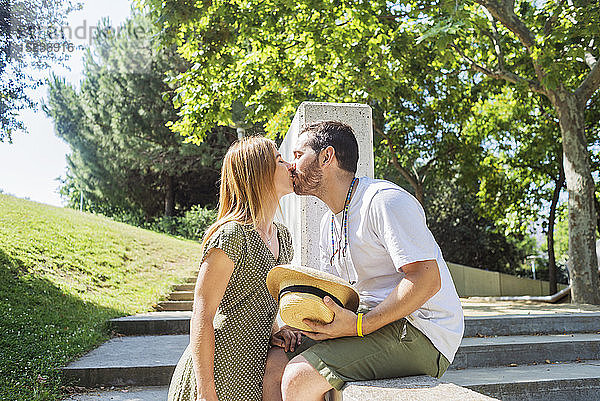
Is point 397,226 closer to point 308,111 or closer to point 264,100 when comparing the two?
point 308,111

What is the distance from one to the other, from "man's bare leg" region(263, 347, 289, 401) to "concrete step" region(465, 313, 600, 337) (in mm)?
3819

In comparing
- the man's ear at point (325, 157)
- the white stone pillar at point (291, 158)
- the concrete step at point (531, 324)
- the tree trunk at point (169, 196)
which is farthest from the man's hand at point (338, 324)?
the tree trunk at point (169, 196)

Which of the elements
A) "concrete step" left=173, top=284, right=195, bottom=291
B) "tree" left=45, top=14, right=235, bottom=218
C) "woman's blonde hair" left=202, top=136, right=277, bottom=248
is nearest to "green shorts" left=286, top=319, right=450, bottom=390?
"woman's blonde hair" left=202, top=136, right=277, bottom=248

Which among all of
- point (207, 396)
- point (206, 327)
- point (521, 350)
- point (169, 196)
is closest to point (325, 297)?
point (206, 327)

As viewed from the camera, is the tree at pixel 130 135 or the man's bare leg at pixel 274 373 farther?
the tree at pixel 130 135

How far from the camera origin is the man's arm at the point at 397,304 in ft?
6.76

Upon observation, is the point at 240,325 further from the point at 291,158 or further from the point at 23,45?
the point at 23,45

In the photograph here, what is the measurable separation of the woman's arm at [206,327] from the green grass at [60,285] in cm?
267

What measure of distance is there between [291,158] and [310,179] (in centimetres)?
185

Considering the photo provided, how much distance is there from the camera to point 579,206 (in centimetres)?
973

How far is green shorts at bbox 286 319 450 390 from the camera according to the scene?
204cm

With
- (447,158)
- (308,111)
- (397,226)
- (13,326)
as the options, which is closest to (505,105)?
(447,158)

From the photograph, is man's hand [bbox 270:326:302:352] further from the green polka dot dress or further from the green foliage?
the green foliage

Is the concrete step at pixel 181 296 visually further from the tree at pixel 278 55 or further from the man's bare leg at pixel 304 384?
the man's bare leg at pixel 304 384
